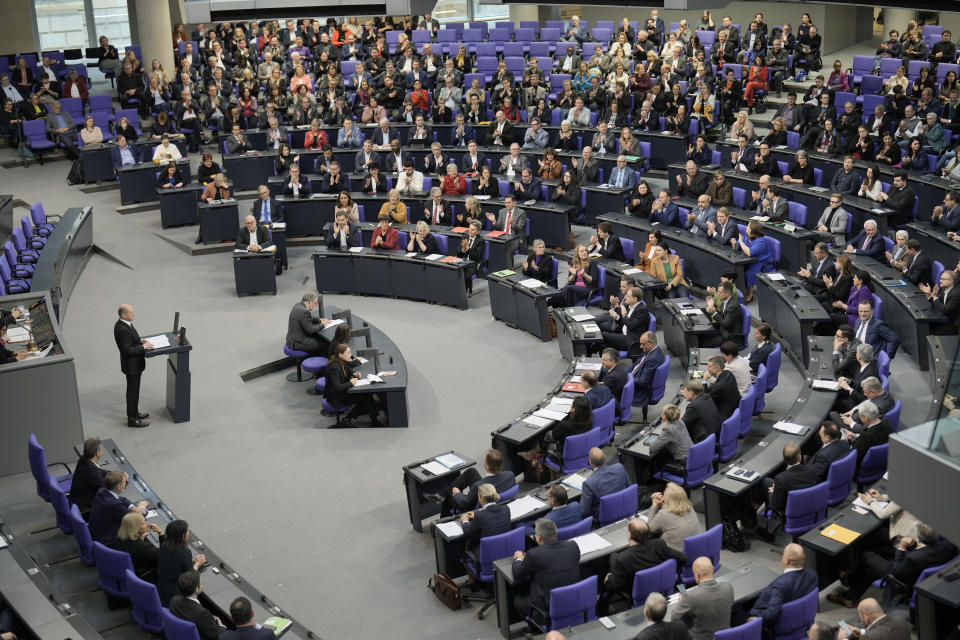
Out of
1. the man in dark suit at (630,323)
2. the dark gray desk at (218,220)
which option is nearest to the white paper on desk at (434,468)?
the man in dark suit at (630,323)

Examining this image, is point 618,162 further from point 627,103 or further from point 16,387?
point 16,387

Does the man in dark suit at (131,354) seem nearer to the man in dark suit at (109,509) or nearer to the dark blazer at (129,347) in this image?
the dark blazer at (129,347)

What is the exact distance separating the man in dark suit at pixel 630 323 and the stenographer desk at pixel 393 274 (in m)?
3.12

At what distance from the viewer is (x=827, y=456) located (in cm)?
973

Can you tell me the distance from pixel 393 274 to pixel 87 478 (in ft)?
24.9

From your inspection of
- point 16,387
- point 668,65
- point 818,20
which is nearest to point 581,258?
point 16,387

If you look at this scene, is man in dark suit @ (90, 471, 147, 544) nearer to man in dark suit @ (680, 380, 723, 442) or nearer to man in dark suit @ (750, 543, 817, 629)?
man in dark suit @ (750, 543, 817, 629)

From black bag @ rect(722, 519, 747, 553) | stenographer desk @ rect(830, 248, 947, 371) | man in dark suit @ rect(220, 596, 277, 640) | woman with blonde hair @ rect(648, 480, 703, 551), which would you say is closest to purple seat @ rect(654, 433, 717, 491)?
black bag @ rect(722, 519, 747, 553)

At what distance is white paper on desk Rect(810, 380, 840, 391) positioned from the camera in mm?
11352

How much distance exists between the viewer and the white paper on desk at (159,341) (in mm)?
12422

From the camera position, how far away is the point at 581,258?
15.1 metres

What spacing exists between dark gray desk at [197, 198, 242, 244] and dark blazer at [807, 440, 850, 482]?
1217 centimetres

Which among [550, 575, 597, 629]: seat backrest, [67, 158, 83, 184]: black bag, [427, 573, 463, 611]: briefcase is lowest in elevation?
[427, 573, 463, 611]: briefcase

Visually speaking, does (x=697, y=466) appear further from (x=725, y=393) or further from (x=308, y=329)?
(x=308, y=329)
